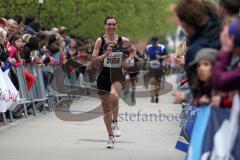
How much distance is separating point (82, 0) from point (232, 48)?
14.8 m

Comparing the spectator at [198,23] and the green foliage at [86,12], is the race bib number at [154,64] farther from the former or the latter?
the spectator at [198,23]

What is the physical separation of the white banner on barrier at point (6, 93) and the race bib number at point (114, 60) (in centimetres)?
226

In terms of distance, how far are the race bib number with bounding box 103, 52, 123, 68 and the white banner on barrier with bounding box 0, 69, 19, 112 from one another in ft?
7.43

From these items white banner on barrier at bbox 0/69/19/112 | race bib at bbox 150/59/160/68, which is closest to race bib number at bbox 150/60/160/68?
race bib at bbox 150/59/160/68

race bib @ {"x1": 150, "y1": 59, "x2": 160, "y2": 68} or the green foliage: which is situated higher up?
the green foliage

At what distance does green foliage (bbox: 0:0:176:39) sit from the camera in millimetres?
19156

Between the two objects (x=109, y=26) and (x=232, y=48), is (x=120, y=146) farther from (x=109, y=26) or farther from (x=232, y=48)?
(x=232, y=48)

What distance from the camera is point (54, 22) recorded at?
24562 mm

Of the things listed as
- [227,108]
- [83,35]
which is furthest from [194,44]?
[83,35]

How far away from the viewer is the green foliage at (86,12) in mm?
19156

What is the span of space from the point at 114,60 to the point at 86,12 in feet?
37.6

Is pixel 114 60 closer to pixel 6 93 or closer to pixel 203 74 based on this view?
pixel 6 93

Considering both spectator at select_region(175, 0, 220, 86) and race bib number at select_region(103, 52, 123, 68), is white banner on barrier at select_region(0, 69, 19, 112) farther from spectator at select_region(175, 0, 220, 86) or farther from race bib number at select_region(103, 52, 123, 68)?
spectator at select_region(175, 0, 220, 86)

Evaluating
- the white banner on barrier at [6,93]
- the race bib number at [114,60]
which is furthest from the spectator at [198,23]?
the white banner on barrier at [6,93]
